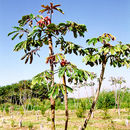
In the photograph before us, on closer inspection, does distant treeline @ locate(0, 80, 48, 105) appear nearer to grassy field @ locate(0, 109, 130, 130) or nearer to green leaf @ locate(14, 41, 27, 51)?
grassy field @ locate(0, 109, 130, 130)

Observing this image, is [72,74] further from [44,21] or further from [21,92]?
[21,92]

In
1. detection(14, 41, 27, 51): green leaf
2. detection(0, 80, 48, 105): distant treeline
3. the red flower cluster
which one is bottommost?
detection(0, 80, 48, 105): distant treeline

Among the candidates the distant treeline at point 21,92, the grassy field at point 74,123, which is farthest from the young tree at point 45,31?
the distant treeline at point 21,92

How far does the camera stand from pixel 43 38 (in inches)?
107

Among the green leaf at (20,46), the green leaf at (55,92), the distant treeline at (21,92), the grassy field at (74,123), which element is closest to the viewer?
the green leaf at (55,92)

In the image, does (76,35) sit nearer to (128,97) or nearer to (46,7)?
(46,7)

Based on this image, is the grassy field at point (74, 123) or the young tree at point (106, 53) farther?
the grassy field at point (74, 123)

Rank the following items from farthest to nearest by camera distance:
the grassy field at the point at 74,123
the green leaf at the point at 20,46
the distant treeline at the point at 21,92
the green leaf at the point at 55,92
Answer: the distant treeline at the point at 21,92
the grassy field at the point at 74,123
the green leaf at the point at 20,46
the green leaf at the point at 55,92

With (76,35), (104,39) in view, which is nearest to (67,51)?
(76,35)

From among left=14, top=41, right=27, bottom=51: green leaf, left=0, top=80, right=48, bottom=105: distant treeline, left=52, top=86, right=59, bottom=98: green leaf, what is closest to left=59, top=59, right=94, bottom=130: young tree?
left=52, top=86, right=59, bottom=98: green leaf

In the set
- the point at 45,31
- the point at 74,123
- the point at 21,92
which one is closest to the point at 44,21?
the point at 45,31

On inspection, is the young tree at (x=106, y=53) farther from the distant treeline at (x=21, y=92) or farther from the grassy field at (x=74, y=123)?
the distant treeline at (x=21, y=92)

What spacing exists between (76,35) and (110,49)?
25.0 inches

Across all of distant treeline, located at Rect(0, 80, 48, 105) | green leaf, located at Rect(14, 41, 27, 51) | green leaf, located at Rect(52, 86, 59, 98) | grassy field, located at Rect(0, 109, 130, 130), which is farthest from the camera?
distant treeline, located at Rect(0, 80, 48, 105)
